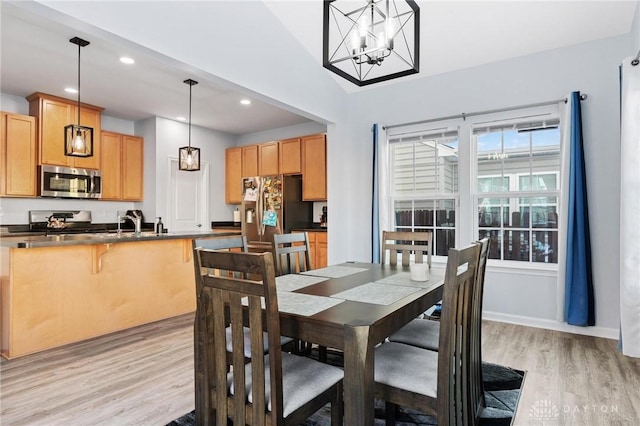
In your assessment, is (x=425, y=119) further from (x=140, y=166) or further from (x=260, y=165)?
(x=140, y=166)

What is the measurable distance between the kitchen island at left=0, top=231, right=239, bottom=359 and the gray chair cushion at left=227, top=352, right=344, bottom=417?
240cm

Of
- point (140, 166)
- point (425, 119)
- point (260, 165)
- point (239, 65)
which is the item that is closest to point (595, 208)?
point (425, 119)

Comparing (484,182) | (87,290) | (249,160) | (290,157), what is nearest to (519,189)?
(484,182)

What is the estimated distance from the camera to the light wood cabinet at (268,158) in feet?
19.1

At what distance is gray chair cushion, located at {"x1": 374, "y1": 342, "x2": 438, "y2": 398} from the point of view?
1.47m

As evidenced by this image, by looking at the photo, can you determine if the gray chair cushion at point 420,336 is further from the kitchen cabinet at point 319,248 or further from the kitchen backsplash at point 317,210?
the kitchen backsplash at point 317,210

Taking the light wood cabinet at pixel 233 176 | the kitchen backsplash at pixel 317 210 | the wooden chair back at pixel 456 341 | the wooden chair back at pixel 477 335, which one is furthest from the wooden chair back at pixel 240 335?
the light wood cabinet at pixel 233 176

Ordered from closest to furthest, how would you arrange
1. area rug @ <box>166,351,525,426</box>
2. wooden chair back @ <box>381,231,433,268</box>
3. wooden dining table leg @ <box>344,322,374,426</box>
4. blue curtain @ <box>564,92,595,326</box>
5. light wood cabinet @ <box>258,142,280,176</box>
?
wooden dining table leg @ <box>344,322,374,426</box>
area rug @ <box>166,351,525,426</box>
wooden chair back @ <box>381,231,433,268</box>
blue curtain @ <box>564,92,595,326</box>
light wood cabinet @ <box>258,142,280,176</box>

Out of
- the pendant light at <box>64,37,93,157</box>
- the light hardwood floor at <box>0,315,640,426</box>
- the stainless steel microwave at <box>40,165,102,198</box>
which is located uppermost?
the pendant light at <box>64,37,93,157</box>

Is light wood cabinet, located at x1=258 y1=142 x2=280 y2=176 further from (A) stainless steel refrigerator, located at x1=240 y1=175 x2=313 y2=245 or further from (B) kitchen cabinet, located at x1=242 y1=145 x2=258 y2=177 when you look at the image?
(A) stainless steel refrigerator, located at x1=240 y1=175 x2=313 y2=245

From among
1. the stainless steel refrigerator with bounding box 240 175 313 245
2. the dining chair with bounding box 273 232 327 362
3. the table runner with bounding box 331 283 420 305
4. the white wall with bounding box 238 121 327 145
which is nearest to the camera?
the table runner with bounding box 331 283 420 305

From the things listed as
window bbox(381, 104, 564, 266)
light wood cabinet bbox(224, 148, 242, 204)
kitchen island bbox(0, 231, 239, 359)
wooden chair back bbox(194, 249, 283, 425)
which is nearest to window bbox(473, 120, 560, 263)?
window bbox(381, 104, 564, 266)

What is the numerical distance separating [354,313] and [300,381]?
345mm

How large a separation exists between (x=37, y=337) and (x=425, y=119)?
14.1 ft
